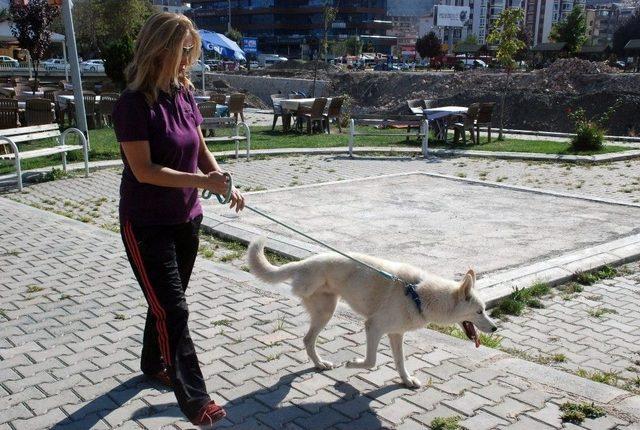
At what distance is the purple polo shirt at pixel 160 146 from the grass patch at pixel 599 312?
3.61 m

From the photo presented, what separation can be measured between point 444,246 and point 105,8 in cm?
5263

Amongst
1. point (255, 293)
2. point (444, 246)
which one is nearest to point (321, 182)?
point (444, 246)

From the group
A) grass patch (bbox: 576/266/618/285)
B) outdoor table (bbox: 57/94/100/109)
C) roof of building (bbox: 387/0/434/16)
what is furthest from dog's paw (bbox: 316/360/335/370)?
roof of building (bbox: 387/0/434/16)

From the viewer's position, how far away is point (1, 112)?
47.9 feet

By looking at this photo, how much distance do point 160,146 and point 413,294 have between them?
166 cm

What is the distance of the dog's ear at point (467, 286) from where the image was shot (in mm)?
3672

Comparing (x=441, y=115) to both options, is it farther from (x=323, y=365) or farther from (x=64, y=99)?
(x=323, y=365)

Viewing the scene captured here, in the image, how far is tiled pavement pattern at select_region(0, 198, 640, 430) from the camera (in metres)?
3.59

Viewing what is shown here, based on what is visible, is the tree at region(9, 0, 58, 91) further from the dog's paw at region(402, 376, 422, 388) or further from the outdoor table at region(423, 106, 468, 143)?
the dog's paw at region(402, 376, 422, 388)

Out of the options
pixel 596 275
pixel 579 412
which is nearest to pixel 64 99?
pixel 596 275

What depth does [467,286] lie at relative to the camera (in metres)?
3.70

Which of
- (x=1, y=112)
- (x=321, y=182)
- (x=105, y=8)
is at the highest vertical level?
(x=105, y=8)

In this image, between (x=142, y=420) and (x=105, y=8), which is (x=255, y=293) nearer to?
(x=142, y=420)

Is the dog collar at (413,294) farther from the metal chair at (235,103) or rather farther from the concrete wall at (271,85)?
the concrete wall at (271,85)
